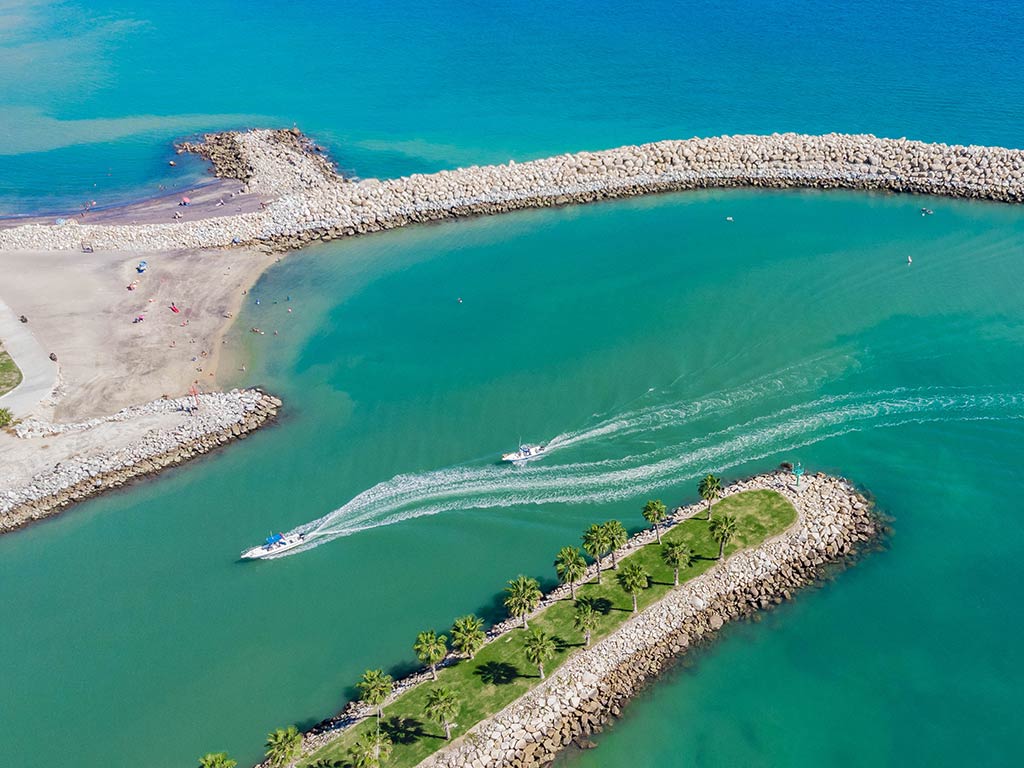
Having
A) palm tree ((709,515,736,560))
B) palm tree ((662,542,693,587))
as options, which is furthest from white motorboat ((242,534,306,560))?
palm tree ((709,515,736,560))

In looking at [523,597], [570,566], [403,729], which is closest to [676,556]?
[570,566]

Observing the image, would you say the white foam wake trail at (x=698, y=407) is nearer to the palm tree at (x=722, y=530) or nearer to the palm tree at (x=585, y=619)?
the palm tree at (x=722, y=530)

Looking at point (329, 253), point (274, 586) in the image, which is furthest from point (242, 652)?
point (329, 253)

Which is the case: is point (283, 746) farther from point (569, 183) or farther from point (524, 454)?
point (569, 183)

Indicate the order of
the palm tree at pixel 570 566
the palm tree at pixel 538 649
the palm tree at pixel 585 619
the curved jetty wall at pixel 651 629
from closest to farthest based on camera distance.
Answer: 1. the curved jetty wall at pixel 651 629
2. the palm tree at pixel 538 649
3. the palm tree at pixel 585 619
4. the palm tree at pixel 570 566

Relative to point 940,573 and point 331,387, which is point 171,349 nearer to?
point 331,387

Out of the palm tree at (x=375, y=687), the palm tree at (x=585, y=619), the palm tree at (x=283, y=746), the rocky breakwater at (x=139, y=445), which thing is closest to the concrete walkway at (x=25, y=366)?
the rocky breakwater at (x=139, y=445)
